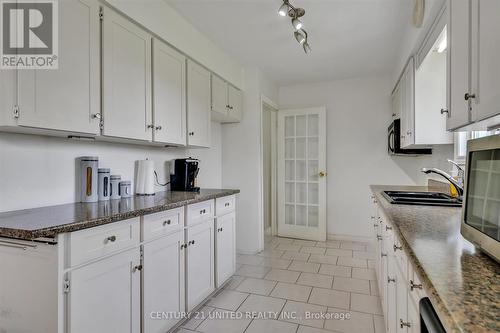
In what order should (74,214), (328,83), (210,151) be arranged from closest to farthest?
(74,214) < (210,151) < (328,83)

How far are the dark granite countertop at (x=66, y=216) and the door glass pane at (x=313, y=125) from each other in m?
2.87

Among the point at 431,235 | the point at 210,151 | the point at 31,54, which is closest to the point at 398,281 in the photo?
the point at 431,235

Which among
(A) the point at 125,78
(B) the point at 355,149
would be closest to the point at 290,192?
(B) the point at 355,149

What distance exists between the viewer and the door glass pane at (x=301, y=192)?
4.41m

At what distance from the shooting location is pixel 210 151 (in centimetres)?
358

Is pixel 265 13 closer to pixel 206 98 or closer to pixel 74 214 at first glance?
pixel 206 98

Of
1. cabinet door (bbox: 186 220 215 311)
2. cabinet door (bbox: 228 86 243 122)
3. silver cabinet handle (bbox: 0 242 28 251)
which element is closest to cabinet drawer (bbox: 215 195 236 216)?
cabinet door (bbox: 186 220 215 311)

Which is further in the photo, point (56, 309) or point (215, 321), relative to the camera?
point (215, 321)

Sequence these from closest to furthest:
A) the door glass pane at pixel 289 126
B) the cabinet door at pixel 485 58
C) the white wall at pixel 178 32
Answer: the cabinet door at pixel 485 58
the white wall at pixel 178 32
the door glass pane at pixel 289 126

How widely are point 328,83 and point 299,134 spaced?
899mm

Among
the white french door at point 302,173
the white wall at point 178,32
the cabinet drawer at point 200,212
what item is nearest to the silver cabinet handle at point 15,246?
the cabinet drawer at point 200,212

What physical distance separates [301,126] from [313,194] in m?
1.08

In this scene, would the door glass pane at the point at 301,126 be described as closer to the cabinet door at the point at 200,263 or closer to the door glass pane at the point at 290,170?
the door glass pane at the point at 290,170

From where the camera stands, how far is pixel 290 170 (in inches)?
177
